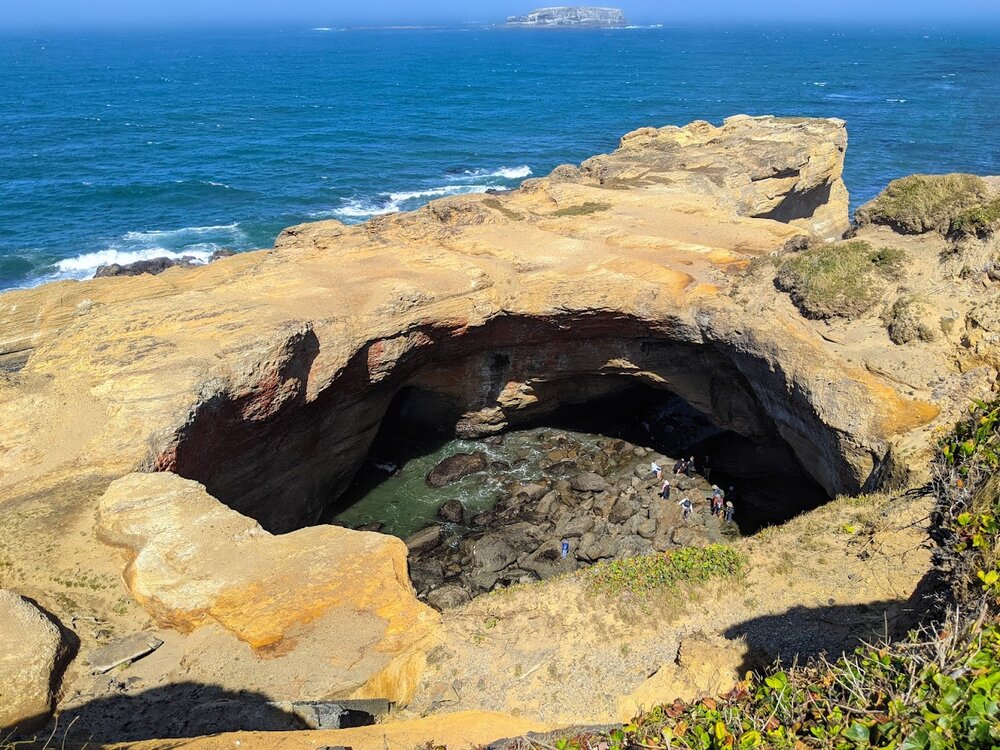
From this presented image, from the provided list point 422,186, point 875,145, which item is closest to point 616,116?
point 875,145

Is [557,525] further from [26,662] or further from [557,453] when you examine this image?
[26,662]

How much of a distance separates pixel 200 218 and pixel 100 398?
43.3m

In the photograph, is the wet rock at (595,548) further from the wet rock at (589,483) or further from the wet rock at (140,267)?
the wet rock at (140,267)

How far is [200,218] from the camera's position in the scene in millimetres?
56969

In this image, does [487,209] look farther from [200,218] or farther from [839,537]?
[200,218]

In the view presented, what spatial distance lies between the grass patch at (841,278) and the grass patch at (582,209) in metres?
9.76

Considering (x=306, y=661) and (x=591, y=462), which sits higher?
(x=306, y=661)

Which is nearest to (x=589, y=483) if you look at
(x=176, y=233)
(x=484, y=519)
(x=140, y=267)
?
(x=484, y=519)

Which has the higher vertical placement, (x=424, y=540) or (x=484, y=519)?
(x=484, y=519)

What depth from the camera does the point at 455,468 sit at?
26906mm

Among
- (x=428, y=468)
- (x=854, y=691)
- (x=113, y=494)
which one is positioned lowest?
(x=428, y=468)

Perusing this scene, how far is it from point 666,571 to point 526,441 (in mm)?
13915

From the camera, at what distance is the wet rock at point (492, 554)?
72.8ft

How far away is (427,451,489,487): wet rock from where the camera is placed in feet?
87.1
